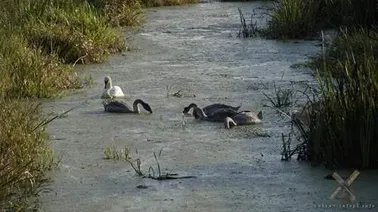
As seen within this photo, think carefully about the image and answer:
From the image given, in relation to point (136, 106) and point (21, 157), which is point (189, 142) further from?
point (21, 157)

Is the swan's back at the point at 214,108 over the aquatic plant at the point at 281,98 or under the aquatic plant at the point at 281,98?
over

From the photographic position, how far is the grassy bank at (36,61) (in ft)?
18.2

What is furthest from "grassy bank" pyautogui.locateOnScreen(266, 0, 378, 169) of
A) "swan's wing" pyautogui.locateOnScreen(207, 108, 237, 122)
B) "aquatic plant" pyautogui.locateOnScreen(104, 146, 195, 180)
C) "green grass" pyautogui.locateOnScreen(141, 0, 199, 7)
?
"green grass" pyautogui.locateOnScreen(141, 0, 199, 7)

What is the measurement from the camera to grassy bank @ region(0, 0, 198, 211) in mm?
5539

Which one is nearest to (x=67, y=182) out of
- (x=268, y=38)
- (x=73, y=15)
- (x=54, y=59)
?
(x=54, y=59)

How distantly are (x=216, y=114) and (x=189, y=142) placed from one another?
79 cm

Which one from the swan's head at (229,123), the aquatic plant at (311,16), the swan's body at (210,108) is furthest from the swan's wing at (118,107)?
the aquatic plant at (311,16)

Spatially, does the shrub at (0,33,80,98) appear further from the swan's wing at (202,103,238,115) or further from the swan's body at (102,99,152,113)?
the swan's wing at (202,103,238,115)

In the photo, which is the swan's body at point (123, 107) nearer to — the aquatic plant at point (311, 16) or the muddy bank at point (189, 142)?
the muddy bank at point (189, 142)

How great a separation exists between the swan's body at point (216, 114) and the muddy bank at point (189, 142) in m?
0.07

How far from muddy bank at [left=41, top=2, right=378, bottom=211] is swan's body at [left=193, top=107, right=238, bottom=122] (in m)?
0.07

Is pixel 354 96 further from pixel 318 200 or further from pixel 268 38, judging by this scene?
pixel 268 38

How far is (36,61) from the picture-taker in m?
9.25

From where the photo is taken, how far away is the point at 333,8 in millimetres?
13758
